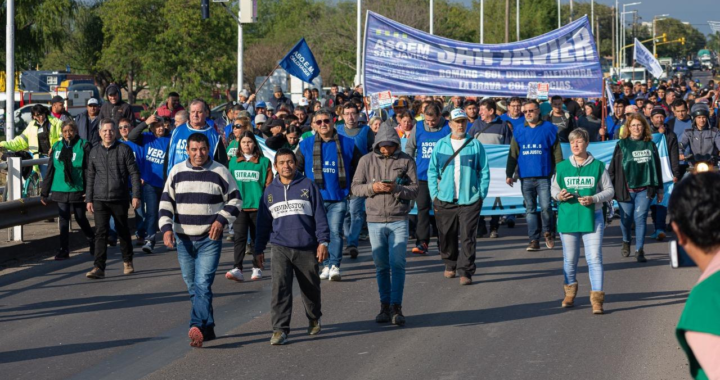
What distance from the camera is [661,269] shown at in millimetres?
11875

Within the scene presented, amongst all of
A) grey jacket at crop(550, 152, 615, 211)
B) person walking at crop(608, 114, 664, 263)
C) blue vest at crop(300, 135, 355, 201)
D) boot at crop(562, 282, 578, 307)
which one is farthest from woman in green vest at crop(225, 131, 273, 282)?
person walking at crop(608, 114, 664, 263)

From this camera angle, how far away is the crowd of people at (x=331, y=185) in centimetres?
835

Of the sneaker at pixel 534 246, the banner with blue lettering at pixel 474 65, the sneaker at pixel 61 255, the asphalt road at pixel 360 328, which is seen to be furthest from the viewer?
the banner with blue lettering at pixel 474 65

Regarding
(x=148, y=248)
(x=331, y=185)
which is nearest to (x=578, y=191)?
(x=331, y=185)

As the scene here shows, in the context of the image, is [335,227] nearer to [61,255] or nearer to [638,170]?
[61,255]

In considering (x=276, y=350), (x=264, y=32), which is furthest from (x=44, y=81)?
(x=276, y=350)

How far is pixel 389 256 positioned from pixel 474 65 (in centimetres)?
819

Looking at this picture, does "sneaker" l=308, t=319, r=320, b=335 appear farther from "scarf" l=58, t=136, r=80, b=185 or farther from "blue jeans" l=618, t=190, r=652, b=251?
"blue jeans" l=618, t=190, r=652, b=251

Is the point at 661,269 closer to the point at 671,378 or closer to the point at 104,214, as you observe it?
Result: the point at 671,378

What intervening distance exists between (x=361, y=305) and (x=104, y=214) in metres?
3.48

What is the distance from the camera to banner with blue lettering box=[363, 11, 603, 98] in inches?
658

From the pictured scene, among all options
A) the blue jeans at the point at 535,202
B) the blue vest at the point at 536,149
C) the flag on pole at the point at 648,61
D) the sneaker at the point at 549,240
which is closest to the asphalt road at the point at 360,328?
the blue jeans at the point at 535,202

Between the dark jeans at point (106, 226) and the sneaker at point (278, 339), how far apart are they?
3879 mm

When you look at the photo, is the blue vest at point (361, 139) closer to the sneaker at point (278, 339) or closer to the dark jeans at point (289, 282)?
the dark jeans at point (289, 282)
